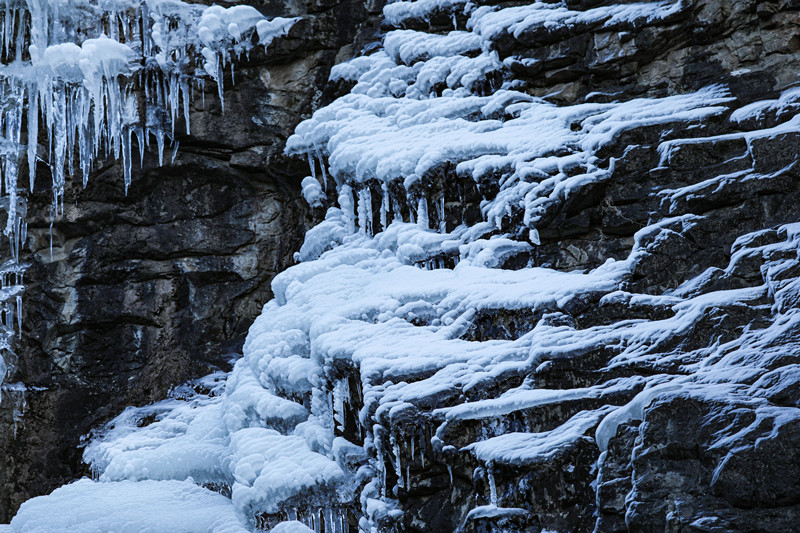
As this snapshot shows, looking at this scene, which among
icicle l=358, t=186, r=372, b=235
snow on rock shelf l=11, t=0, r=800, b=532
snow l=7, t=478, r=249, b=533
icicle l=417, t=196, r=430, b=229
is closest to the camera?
snow on rock shelf l=11, t=0, r=800, b=532

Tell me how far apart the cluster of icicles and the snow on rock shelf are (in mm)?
2629

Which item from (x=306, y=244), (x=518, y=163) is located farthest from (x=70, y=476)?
(x=518, y=163)

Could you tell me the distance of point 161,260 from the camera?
1390cm

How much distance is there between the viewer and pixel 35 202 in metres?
13.5

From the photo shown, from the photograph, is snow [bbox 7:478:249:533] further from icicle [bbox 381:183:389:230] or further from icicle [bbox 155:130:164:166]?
icicle [bbox 155:130:164:166]

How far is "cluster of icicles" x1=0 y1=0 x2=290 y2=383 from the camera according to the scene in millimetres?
13016

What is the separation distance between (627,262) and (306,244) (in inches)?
227

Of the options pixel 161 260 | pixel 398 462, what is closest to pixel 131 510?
pixel 398 462

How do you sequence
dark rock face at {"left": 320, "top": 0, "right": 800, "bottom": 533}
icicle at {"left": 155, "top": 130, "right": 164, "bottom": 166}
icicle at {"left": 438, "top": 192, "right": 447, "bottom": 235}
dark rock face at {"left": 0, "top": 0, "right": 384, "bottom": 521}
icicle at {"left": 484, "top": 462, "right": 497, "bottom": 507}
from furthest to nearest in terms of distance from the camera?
dark rock face at {"left": 0, "top": 0, "right": 384, "bottom": 521}
icicle at {"left": 155, "top": 130, "right": 164, "bottom": 166}
icicle at {"left": 438, "top": 192, "right": 447, "bottom": 235}
icicle at {"left": 484, "top": 462, "right": 497, "bottom": 507}
dark rock face at {"left": 320, "top": 0, "right": 800, "bottom": 533}

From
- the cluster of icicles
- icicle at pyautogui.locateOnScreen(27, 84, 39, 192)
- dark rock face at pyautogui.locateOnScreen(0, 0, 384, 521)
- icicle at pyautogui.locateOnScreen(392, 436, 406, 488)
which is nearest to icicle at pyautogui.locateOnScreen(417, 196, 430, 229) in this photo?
dark rock face at pyautogui.locateOnScreen(0, 0, 384, 521)

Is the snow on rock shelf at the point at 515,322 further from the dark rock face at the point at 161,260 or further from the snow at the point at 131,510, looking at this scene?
the dark rock face at the point at 161,260

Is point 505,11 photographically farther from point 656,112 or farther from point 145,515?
point 145,515

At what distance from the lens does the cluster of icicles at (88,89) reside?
1302cm

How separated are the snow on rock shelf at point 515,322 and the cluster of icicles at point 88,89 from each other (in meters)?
2.63
